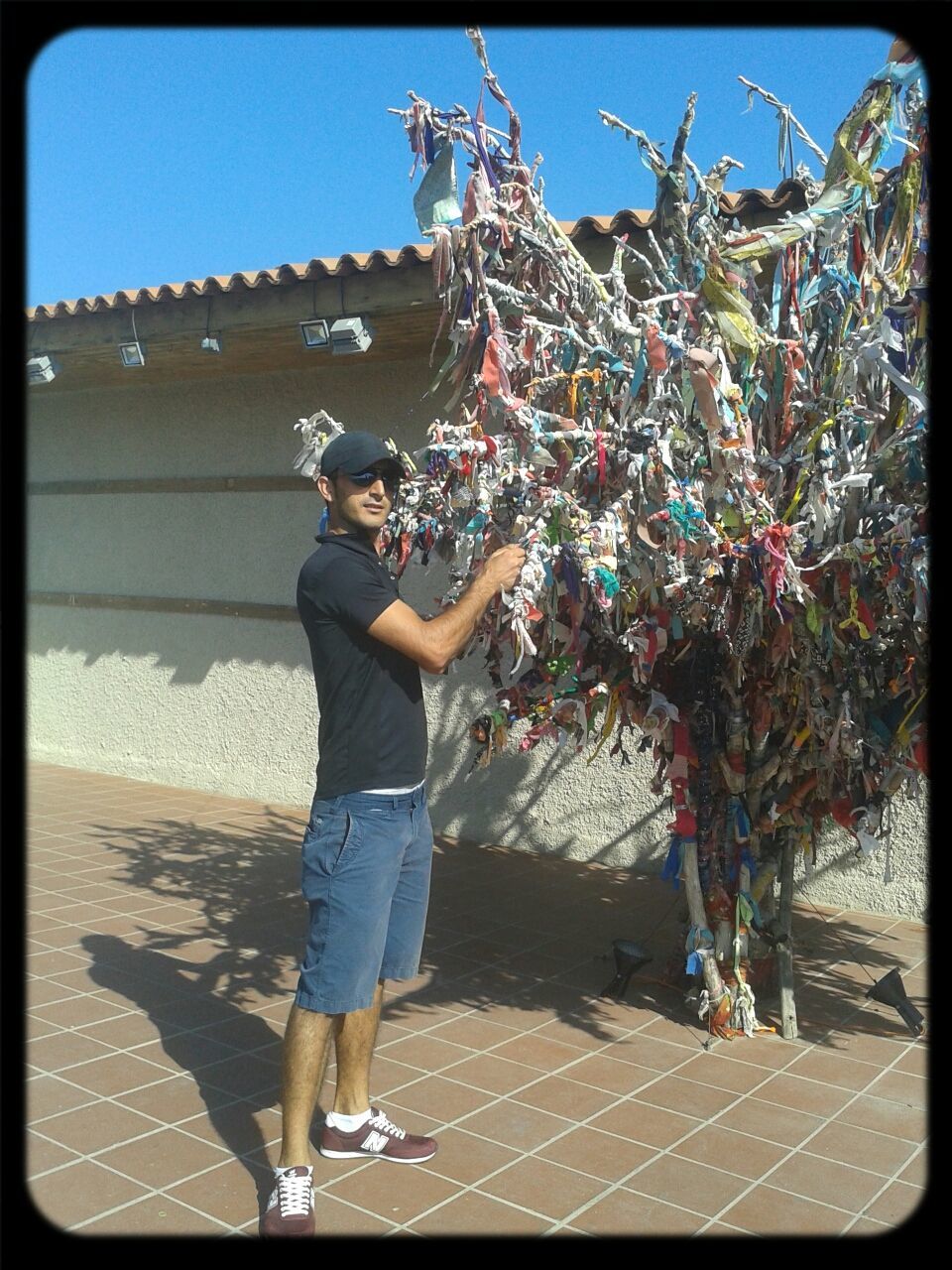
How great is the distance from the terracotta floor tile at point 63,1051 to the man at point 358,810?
113 centimetres

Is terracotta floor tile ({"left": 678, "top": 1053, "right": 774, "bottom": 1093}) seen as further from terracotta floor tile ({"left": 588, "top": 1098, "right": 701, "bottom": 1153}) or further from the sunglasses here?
the sunglasses

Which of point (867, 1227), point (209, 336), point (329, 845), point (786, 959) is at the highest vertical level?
point (209, 336)

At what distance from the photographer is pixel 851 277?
381 cm

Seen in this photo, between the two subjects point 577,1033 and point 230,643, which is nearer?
point 577,1033

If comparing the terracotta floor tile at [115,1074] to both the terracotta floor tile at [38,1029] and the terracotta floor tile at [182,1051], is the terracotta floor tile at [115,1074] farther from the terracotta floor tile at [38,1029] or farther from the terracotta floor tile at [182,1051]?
the terracotta floor tile at [38,1029]

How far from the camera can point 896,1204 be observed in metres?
3.21

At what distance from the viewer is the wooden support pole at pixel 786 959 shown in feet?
14.4

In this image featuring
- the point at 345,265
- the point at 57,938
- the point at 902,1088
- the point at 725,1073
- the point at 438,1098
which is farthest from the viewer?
the point at 345,265

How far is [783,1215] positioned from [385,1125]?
1101mm

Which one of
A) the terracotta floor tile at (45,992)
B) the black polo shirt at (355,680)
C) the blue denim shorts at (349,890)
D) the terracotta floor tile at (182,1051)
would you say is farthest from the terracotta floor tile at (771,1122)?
the terracotta floor tile at (45,992)

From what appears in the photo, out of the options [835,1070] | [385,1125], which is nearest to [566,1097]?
[385,1125]

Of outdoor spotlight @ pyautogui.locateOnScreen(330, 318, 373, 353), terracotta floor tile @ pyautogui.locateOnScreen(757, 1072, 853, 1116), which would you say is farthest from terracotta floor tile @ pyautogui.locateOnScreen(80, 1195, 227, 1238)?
outdoor spotlight @ pyautogui.locateOnScreen(330, 318, 373, 353)

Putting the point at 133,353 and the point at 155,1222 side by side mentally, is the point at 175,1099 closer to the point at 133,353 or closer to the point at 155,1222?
the point at 155,1222

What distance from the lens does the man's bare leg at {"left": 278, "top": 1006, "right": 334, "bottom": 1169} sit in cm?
305
